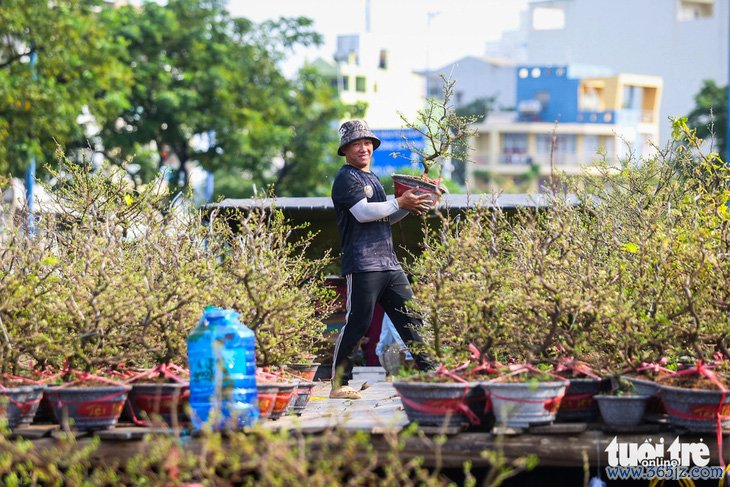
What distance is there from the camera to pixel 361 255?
945cm

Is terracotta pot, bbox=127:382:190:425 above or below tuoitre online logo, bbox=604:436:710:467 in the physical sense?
above

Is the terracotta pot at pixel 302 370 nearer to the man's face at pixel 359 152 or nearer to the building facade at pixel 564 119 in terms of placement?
the man's face at pixel 359 152

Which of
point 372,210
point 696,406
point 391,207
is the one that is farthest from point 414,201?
point 696,406

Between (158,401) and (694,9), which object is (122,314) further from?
(694,9)

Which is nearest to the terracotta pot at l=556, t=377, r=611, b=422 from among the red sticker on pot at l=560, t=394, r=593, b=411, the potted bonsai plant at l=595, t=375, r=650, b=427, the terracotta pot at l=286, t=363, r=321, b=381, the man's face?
the red sticker on pot at l=560, t=394, r=593, b=411

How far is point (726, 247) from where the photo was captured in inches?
320

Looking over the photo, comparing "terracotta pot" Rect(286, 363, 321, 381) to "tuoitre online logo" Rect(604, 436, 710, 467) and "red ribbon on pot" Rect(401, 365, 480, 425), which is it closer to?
"red ribbon on pot" Rect(401, 365, 480, 425)

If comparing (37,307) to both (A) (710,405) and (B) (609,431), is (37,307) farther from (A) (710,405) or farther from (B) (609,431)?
(A) (710,405)

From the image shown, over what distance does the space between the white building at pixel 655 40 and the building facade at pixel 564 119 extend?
219 centimetres

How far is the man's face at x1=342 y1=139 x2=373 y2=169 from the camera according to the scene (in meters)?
9.60

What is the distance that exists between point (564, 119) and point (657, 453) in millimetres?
89683

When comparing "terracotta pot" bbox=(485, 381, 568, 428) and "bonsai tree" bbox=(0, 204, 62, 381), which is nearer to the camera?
"terracotta pot" bbox=(485, 381, 568, 428)

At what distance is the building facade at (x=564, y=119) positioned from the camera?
94062 mm

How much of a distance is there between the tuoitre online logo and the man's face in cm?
320
